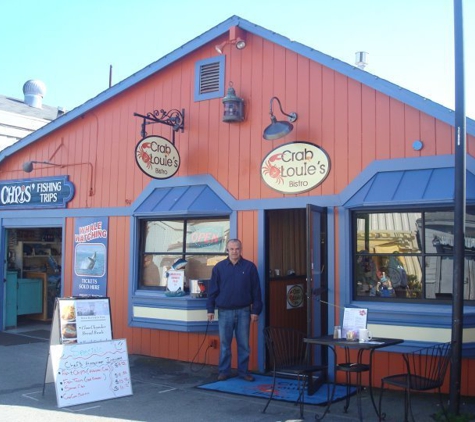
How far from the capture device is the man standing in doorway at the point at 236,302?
7707 millimetres

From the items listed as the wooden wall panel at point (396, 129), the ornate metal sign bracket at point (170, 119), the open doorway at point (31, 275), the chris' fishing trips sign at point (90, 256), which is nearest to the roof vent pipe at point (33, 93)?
the open doorway at point (31, 275)

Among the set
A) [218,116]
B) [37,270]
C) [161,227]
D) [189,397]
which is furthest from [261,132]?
[37,270]

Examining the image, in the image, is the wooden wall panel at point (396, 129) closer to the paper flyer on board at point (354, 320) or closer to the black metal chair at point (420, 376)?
the paper flyer on board at point (354, 320)

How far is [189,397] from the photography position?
6945 millimetres

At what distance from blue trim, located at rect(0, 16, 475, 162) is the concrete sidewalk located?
3.22m

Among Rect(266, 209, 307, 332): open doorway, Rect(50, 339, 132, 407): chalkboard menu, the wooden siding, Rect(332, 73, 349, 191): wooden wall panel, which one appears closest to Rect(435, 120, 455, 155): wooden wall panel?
the wooden siding

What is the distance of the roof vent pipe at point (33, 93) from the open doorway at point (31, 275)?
940 cm

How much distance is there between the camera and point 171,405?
6586mm

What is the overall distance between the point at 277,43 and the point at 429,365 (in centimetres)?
472

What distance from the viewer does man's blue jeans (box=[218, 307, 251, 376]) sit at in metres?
7.76

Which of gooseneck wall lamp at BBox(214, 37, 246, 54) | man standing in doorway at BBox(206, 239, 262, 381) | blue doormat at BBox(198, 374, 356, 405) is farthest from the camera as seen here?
gooseneck wall lamp at BBox(214, 37, 246, 54)

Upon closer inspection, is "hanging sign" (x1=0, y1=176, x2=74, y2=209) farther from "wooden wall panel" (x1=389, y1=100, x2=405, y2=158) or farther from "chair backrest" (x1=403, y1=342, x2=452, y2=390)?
"chair backrest" (x1=403, y1=342, x2=452, y2=390)

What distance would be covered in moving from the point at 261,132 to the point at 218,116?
0.84 m

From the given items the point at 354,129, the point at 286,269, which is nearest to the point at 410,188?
the point at 354,129
